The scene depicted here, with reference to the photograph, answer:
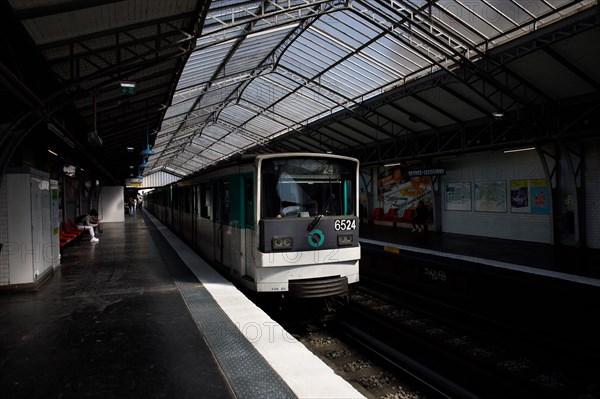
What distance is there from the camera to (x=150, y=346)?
3.92 metres

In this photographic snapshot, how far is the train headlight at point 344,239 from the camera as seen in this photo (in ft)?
20.4

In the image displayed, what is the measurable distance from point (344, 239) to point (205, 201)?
4.24 metres

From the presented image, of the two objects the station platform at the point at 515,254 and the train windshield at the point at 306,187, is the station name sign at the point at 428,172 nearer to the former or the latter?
the station platform at the point at 515,254

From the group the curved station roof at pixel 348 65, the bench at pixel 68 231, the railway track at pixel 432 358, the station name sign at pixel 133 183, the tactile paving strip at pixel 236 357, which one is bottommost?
the railway track at pixel 432 358

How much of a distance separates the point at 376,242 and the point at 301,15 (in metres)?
7.43

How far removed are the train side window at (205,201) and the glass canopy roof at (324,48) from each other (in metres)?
3.09

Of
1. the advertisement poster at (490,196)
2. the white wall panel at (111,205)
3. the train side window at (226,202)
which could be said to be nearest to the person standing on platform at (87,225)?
the train side window at (226,202)

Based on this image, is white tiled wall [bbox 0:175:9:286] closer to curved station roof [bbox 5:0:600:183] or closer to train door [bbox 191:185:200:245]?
curved station roof [bbox 5:0:600:183]

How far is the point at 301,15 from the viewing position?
38.8 feet

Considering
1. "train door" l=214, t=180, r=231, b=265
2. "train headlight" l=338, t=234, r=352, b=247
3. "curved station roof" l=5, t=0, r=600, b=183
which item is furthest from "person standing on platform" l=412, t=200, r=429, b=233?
"train headlight" l=338, t=234, r=352, b=247

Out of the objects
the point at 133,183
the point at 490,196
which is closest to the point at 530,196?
the point at 490,196

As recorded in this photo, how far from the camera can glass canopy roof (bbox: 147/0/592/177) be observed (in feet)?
33.7

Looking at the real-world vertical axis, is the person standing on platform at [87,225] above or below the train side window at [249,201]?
below

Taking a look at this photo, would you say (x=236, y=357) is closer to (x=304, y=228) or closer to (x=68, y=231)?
(x=304, y=228)
